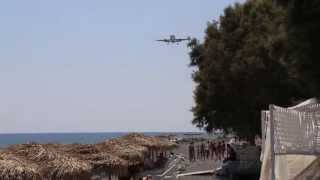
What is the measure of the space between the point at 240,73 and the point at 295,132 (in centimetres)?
1892

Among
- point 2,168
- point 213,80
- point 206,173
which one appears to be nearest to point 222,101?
point 213,80

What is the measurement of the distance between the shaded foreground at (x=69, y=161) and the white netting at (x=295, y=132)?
6924 millimetres

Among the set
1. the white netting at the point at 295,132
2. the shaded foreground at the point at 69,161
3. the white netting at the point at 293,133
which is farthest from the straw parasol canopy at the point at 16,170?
the white netting at the point at 295,132

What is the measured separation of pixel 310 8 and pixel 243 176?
63.7 feet

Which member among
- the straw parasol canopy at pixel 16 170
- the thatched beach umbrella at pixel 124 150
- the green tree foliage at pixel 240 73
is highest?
the green tree foliage at pixel 240 73

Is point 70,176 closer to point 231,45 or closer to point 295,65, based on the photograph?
point 295,65

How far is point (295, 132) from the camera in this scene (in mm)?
10414

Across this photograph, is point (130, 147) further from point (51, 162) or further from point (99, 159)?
point (51, 162)

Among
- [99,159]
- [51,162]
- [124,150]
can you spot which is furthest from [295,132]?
[124,150]

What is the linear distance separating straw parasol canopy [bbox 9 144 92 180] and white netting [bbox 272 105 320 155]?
7643 mm

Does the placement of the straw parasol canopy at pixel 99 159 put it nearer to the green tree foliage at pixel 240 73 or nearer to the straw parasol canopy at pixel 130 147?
the straw parasol canopy at pixel 130 147

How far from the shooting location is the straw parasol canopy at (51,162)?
56.6ft

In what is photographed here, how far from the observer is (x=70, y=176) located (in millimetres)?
17797

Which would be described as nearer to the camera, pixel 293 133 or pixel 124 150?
pixel 293 133
